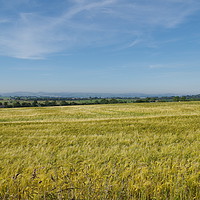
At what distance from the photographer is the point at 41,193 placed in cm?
298

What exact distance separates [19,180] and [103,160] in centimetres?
219

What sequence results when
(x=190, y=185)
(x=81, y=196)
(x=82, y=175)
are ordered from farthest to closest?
(x=82, y=175) → (x=190, y=185) → (x=81, y=196)

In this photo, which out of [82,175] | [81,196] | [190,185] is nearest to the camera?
[81,196]

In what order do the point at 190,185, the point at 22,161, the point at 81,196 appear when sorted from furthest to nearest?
1. the point at 22,161
2. the point at 190,185
3. the point at 81,196

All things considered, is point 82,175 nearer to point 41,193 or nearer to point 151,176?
point 41,193

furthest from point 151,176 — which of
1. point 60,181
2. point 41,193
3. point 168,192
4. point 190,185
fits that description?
point 41,193

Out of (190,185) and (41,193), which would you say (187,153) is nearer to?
(190,185)

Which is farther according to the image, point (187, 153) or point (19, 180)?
point (187, 153)

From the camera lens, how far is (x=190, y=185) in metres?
3.27

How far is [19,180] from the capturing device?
339cm

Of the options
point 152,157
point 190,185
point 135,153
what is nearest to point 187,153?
point 152,157

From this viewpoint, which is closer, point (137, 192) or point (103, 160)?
point (137, 192)

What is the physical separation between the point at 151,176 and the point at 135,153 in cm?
192

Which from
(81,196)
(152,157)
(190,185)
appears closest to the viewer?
(81,196)
